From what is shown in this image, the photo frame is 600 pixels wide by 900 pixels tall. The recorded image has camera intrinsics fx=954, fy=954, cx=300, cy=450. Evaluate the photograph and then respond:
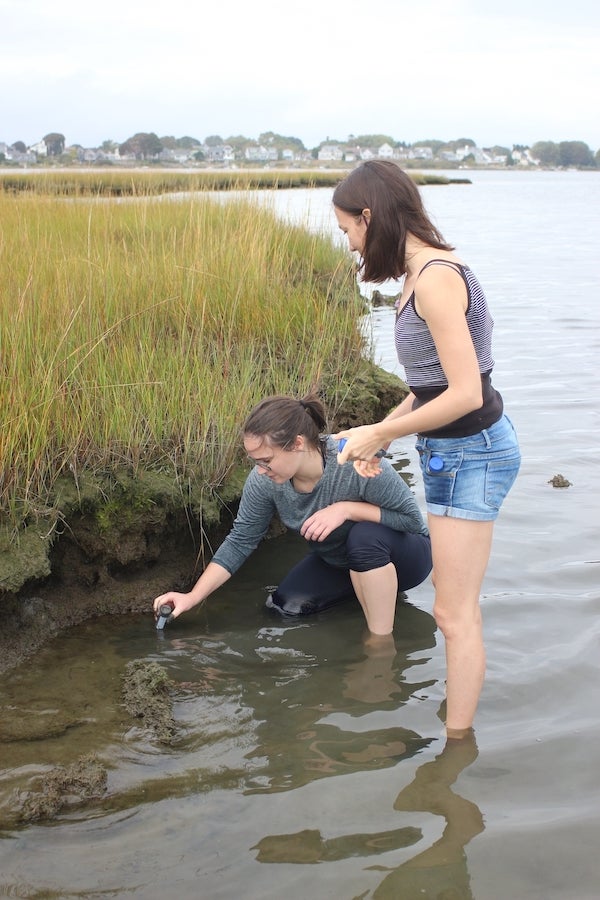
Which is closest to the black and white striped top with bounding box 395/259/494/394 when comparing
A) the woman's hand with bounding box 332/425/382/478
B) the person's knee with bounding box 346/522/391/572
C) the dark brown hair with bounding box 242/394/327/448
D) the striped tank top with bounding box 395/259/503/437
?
the striped tank top with bounding box 395/259/503/437

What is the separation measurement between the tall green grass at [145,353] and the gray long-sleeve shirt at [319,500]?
552 millimetres

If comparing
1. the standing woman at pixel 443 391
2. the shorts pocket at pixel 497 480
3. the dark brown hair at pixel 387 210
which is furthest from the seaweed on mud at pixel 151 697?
the dark brown hair at pixel 387 210

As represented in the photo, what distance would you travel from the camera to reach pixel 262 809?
2934mm

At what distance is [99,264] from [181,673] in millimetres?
2592

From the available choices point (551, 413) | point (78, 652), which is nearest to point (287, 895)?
point (78, 652)

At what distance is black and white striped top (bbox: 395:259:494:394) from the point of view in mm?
2764

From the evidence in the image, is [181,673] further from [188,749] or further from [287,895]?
[287,895]

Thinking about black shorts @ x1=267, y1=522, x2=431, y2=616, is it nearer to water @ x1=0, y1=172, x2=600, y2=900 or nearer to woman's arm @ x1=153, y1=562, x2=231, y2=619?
water @ x1=0, y1=172, x2=600, y2=900

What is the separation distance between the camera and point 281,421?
3.74 m

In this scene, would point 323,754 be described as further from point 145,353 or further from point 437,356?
point 145,353

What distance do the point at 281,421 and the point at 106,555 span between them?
120 centimetres

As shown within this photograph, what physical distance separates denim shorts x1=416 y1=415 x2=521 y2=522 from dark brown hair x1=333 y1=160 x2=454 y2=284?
0.55 metres

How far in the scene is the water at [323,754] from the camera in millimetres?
2650

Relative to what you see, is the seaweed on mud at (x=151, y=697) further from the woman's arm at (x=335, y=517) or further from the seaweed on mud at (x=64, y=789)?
the woman's arm at (x=335, y=517)
